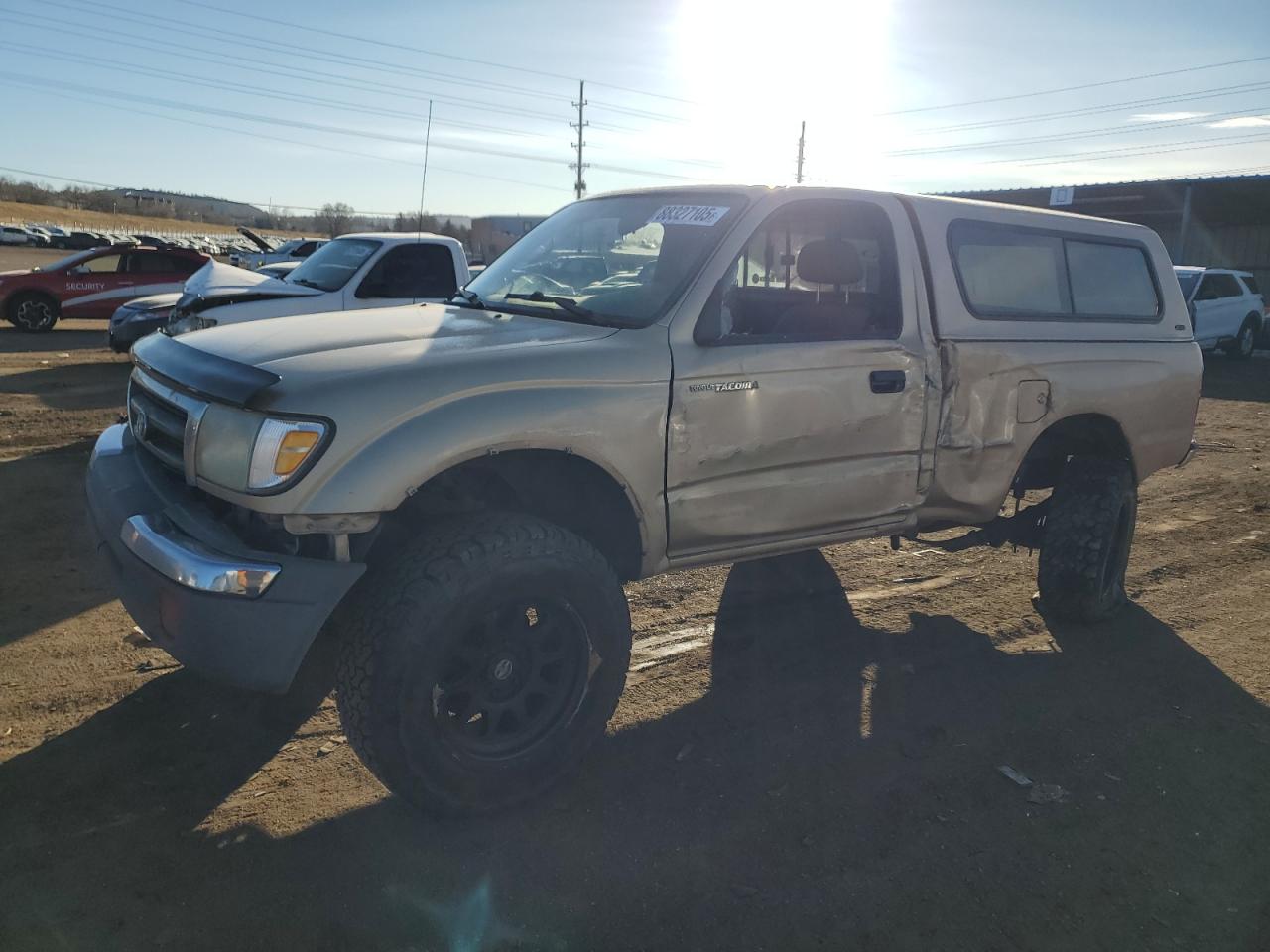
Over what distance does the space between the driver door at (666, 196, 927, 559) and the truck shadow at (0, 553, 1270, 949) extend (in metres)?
0.84

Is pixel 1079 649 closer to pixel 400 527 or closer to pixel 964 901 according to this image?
pixel 964 901

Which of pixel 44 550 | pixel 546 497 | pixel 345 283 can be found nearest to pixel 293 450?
pixel 546 497

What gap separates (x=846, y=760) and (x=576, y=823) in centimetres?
107

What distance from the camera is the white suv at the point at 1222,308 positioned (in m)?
17.7

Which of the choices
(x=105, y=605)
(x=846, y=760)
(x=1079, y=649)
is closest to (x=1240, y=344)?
(x=1079, y=649)

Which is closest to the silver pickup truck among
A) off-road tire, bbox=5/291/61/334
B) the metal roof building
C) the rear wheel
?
off-road tire, bbox=5/291/61/334

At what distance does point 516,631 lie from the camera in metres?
3.04

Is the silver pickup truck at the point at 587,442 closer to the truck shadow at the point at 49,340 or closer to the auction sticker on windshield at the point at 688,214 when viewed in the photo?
the auction sticker on windshield at the point at 688,214

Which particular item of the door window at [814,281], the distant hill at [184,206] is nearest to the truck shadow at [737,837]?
the door window at [814,281]

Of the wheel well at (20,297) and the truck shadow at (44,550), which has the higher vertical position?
the wheel well at (20,297)

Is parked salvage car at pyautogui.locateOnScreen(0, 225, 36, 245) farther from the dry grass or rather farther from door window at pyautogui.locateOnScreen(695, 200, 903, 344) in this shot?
door window at pyautogui.locateOnScreen(695, 200, 903, 344)

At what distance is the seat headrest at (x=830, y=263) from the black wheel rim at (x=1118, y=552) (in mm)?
2159

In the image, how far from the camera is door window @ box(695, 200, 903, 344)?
374 centimetres

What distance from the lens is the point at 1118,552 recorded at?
196 inches
